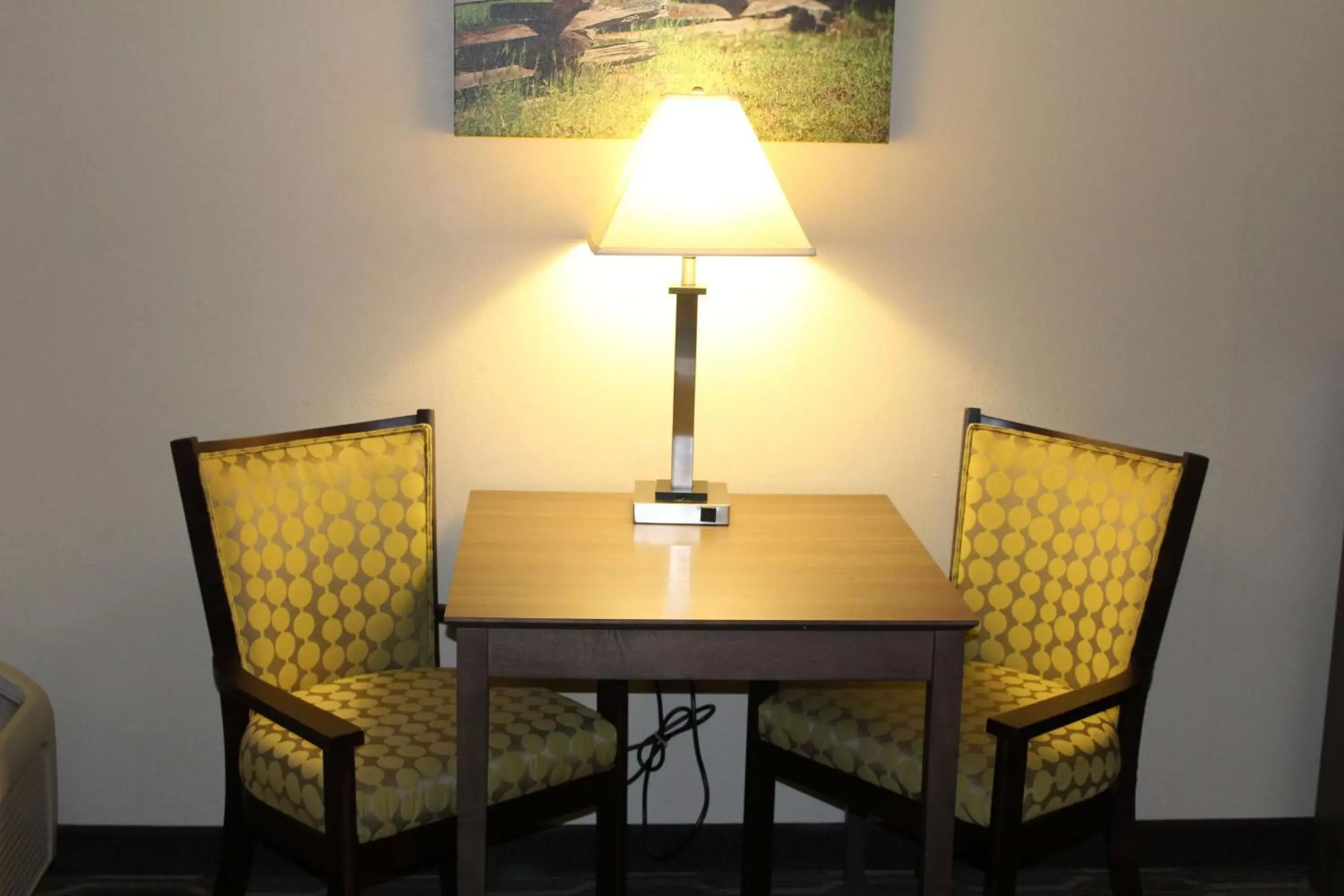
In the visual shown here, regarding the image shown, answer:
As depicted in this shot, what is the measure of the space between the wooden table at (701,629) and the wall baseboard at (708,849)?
0.76m

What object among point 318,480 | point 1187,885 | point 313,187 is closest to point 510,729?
Answer: point 318,480

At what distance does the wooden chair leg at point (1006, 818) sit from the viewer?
6.82 feet

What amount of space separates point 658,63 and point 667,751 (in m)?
1.33

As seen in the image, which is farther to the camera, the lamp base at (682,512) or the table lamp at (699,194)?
the lamp base at (682,512)

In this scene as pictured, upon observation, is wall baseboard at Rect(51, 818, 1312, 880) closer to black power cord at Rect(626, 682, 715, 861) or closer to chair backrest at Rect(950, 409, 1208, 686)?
black power cord at Rect(626, 682, 715, 861)

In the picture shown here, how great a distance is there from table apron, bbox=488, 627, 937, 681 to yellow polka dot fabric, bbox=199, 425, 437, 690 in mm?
510

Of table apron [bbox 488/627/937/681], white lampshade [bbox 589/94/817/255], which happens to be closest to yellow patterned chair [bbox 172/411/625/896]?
table apron [bbox 488/627/937/681]

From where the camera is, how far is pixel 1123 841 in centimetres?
233

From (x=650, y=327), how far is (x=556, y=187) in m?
0.31

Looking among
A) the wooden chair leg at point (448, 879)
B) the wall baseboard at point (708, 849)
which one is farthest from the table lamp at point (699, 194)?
the wall baseboard at point (708, 849)

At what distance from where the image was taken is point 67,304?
2.61 metres

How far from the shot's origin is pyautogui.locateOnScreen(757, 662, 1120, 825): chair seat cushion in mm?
2172

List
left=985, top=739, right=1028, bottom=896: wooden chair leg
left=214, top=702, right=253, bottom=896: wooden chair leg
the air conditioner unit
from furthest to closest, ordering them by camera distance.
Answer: the air conditioner unit → left=214, top=702, right=253, bottom=896: wooden chair leg → left=985, top=739, right=1028, bottom=896: wooden chair leg

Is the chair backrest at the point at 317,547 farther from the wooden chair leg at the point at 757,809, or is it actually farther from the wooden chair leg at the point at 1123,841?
the wooden chair leg at the point at 1123,841
